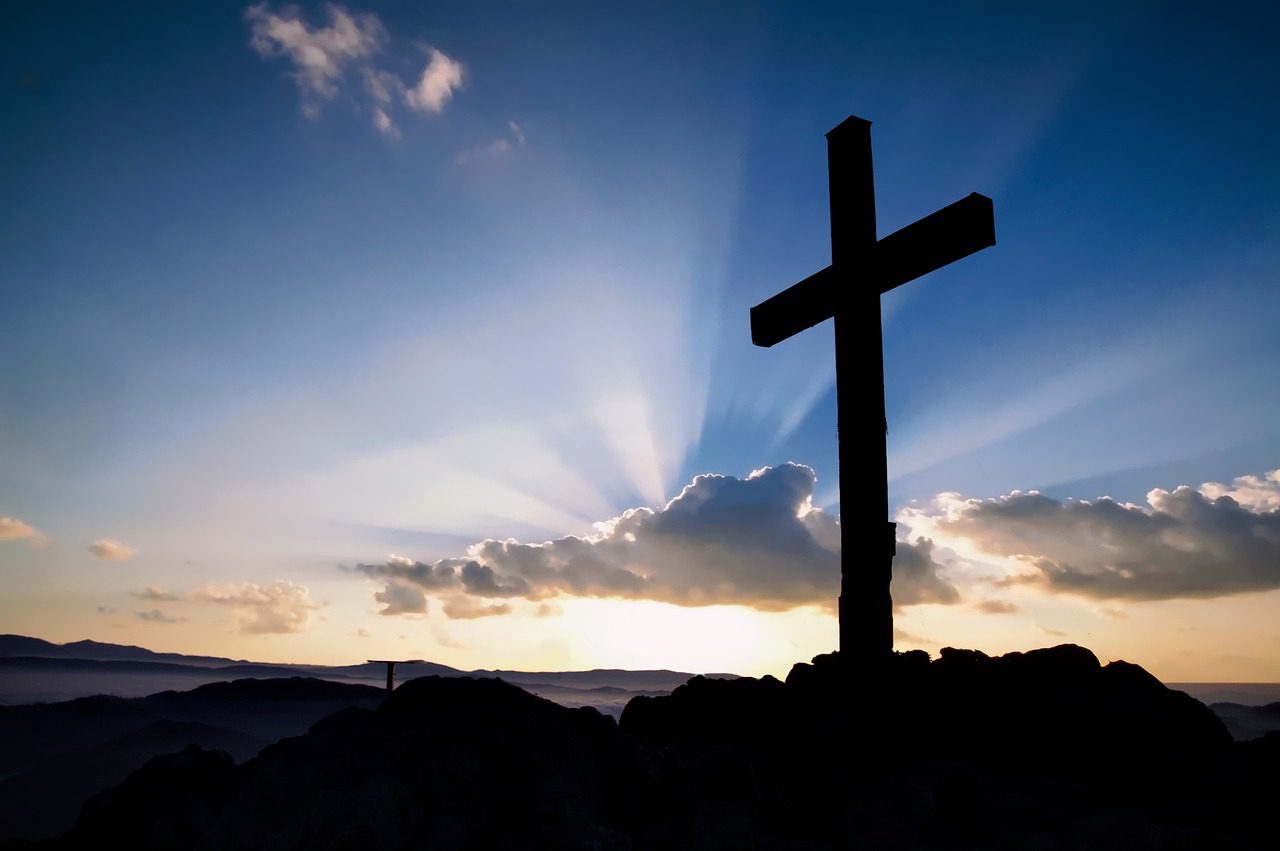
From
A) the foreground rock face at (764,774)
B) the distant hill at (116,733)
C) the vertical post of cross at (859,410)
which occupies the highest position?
the vertical post of cross at (859,410)

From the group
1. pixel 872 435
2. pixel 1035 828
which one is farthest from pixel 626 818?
pixel 872 435

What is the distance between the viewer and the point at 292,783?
3.88m

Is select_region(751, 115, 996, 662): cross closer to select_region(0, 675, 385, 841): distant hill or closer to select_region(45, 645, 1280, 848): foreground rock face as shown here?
select_region(45, 645, 1280, 848): foreground rock face

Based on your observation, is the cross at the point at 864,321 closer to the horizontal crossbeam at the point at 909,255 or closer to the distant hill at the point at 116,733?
the horizontal crossbeam at the point at 909,255

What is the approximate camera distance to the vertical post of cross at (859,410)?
21.6ft

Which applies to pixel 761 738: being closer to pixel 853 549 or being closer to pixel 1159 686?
pixel 853 549

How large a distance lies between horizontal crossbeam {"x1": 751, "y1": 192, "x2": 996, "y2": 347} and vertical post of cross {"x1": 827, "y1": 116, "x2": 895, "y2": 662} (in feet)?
0.29

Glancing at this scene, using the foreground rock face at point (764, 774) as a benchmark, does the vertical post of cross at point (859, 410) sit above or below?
above

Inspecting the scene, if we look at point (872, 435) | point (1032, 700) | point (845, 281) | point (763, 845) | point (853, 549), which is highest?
point (845, 281)

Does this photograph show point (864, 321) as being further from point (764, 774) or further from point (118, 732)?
point (118, 732)

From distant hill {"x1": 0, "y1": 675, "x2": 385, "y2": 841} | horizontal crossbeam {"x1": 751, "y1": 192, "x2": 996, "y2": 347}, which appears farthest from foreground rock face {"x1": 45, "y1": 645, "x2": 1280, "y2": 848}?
distant hill {"x1": 0, "y1": 675, "x2": 385, "y2": 841}

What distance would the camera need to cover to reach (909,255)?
23.4ft

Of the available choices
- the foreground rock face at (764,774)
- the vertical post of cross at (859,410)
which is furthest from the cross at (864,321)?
the foreground rock face at (764,774)

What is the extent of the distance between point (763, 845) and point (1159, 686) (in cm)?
320
